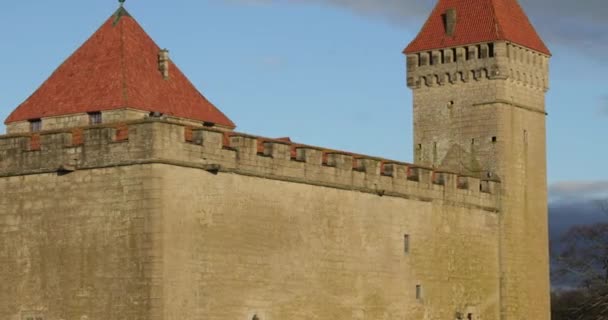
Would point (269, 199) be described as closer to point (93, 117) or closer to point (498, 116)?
point (93, 117)

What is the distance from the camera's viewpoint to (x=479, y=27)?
48.1 m

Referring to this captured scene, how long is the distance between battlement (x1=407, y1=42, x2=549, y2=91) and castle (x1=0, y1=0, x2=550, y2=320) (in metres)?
0.06

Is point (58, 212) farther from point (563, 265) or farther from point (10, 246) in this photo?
point (563, 265)

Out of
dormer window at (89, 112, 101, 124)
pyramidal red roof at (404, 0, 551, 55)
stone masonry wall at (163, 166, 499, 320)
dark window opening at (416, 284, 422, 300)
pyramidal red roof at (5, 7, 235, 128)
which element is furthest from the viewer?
pyramidal red roof at (404, 0, 551, 55)

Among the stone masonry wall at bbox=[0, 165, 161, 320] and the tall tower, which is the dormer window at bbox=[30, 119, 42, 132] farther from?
the tall tower

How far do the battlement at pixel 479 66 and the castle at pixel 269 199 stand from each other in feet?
0.19

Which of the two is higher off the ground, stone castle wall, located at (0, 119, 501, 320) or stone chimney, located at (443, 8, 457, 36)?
stone chimney, located at (443, 8, 457, 36)

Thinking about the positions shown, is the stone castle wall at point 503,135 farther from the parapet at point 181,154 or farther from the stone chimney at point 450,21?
the parapet at point 181,154

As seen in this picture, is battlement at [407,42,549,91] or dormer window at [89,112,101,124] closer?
dormer window at [89,112,101,124]

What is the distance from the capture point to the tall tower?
47344 mm

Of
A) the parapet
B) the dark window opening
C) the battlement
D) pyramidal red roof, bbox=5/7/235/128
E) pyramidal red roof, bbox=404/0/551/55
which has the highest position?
pyramidal red roof, bbox=404/0/551/55

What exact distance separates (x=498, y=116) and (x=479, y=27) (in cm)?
305

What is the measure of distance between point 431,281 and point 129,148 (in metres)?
12.8

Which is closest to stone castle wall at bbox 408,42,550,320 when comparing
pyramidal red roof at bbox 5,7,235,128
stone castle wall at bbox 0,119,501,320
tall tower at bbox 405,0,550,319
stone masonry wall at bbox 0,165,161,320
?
tall tower at bbox 405,0,550,319
